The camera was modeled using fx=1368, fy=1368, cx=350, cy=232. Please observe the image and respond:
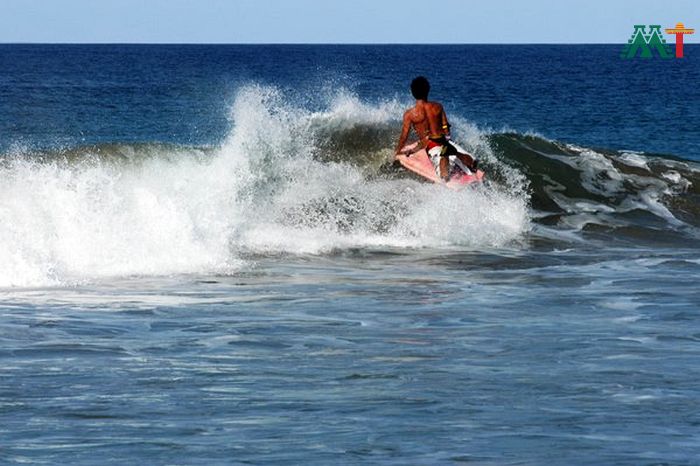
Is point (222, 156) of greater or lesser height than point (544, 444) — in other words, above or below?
above

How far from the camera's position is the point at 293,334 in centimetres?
995

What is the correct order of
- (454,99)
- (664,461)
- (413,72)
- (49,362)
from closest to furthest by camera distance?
(664,461) → (49,362) → (454,99) → (413,72)

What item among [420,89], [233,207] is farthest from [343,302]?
[420,89]

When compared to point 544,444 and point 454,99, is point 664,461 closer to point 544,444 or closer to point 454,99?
point 544,444

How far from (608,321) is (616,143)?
32567mm

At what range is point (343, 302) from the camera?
11656mm

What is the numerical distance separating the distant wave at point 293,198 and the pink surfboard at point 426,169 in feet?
0.52

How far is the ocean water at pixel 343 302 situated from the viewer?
709cm

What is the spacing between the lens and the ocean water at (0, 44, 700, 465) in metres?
7.09

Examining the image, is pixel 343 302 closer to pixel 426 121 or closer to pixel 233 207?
pixel 233 207

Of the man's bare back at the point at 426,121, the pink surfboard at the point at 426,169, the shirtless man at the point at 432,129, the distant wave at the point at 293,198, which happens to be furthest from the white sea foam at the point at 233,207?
the man's bare back at the point at 426,121

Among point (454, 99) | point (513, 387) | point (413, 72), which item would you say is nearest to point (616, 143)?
point (454, 99)

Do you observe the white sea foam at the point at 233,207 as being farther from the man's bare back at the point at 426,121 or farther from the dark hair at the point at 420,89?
the dark hair at the point at 420,89

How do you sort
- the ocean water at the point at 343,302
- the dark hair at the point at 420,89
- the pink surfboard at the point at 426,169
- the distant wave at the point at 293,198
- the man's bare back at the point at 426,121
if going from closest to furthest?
the ocean water at the point at 343,302, the distant wave at the point at 293,198, the dark hair at the point at 420,89, the man's bare back at the point at 426,121, the pink surfboard at the point at 426,169
